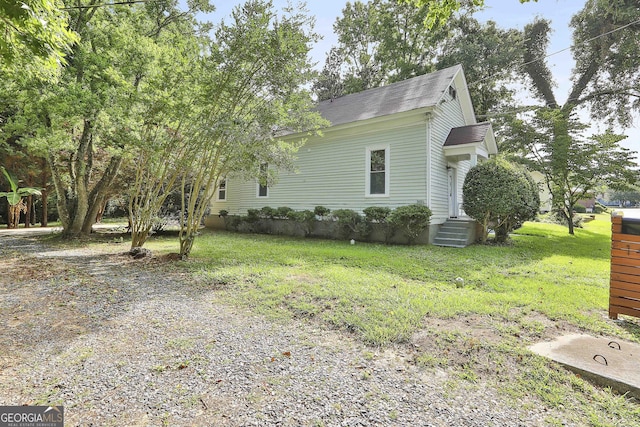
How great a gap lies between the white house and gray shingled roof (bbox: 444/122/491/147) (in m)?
Result: 0.03

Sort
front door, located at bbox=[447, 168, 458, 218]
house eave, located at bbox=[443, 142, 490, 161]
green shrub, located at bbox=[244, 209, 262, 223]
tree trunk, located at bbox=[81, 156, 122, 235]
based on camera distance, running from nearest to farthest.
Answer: tree trunk, located at bbox=[81, 156, 122, 235] → house eave, located at bbox=[443, 142, 490, 161] → front door, located at bbox=[447, 168, 458, 218] → green shrub, located at bbox=[244, 209, 262, 223]

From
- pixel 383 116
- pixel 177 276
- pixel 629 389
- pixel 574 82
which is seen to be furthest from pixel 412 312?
pixel 574 82

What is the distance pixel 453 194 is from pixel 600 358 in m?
9.26

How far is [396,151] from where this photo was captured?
10.3 meters

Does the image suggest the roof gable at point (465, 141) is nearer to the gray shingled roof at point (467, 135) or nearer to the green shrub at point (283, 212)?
the gray shingled roof at point (467, 135)

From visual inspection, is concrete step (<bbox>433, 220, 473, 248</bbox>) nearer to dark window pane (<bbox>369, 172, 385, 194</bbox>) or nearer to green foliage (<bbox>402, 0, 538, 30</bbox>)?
dark window pane (<bbox>369, 172, 385, 194</bbox>)

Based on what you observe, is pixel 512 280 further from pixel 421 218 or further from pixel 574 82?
pixel 574 82

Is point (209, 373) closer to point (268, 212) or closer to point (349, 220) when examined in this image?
point (349, 220)

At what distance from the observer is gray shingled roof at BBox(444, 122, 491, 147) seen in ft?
32.5

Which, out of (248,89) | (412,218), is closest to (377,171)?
(412,218)

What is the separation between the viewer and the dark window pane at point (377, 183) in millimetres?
10641

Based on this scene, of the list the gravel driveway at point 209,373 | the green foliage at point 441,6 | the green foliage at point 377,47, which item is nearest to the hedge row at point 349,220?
the green foliage at point 441,6

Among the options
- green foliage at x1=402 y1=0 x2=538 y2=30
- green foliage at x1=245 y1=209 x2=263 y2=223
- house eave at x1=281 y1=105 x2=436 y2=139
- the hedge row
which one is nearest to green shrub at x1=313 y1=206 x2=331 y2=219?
the hedge row

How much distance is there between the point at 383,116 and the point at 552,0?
1454 cm
